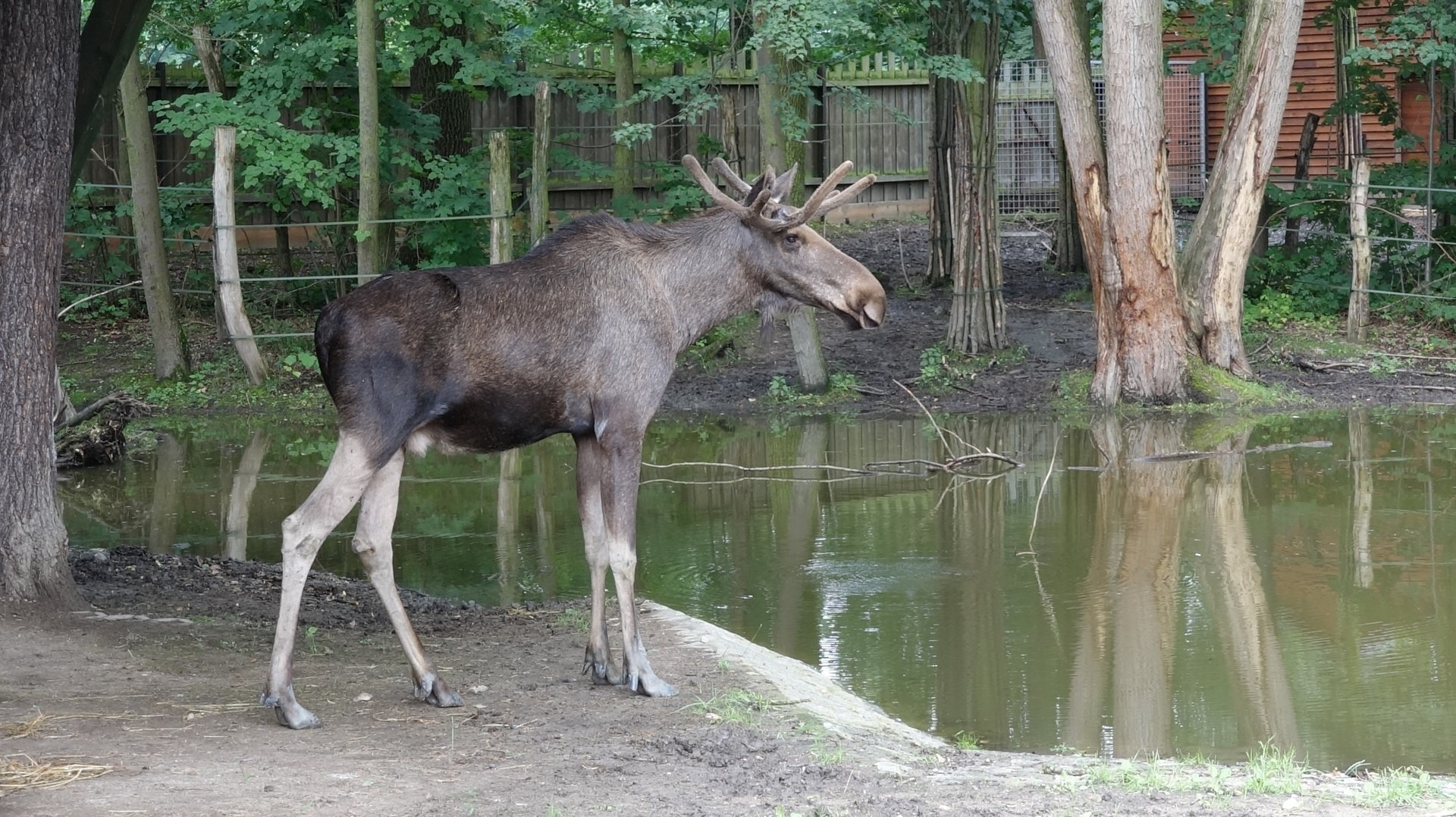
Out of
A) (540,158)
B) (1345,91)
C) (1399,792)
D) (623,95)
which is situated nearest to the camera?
(1399,792)

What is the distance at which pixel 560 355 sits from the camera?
21.5 feet

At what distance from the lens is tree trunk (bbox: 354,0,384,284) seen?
16.1 m

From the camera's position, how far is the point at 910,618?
8617mm

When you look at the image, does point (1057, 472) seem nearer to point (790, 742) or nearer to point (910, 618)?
point (910, 618)

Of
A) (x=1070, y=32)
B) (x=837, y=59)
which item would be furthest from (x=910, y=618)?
(x=837, y=59)

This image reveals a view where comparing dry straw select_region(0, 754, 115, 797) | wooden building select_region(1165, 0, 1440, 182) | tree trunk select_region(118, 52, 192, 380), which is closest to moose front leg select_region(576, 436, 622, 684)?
dry straw select_region(0, 754, 115, 797)

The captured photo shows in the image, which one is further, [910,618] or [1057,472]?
[1057,472]

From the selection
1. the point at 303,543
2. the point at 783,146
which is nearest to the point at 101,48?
the point at 303,543

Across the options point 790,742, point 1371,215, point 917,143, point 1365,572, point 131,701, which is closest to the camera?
point 790,742

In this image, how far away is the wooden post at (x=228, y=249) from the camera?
16.5 m

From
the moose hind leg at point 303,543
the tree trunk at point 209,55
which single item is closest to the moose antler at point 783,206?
the moose hind leg at point 303,543

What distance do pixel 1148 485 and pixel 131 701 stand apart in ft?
26.7

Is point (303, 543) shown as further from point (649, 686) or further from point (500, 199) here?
point (500, 199)

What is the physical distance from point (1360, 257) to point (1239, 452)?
20.3 ft
